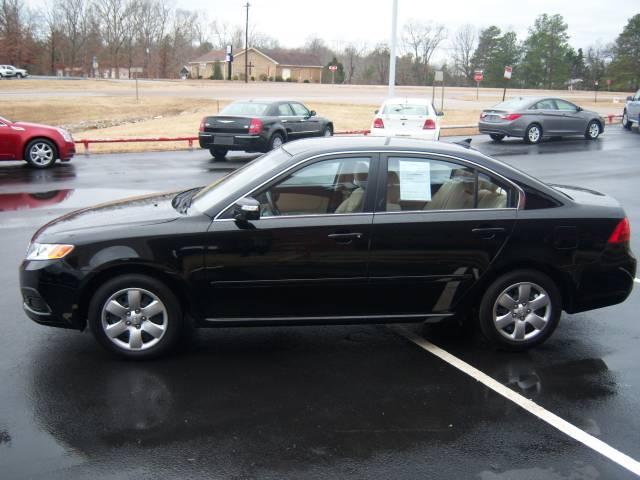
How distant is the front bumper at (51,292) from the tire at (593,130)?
23179 millimetres

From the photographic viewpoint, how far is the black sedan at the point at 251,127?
17109 mm

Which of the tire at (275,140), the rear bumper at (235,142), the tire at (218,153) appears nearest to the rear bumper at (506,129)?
the tire at (275,140)

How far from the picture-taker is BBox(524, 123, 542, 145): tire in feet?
74.5

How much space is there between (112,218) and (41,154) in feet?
37.6

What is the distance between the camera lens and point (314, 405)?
4.29 metres

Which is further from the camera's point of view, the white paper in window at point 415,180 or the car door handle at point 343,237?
the white paper in window at point 415,180

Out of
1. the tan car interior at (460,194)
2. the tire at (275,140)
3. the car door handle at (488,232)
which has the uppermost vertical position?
the tire at (275,140)

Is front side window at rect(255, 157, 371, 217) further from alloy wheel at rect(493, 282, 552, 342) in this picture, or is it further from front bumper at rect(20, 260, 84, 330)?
front bumper at rect(20, 260, 84, 330)

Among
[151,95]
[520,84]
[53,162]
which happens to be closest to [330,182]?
[53,162]

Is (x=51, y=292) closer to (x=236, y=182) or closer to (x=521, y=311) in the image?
(x=236, y=182)

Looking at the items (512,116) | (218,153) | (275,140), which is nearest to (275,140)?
(275,140)

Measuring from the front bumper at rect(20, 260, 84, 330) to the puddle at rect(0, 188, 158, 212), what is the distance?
6320 mm

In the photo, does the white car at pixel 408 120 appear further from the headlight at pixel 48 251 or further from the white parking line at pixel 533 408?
the headlight at pixel 48 251

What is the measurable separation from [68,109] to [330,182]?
38880 mm
